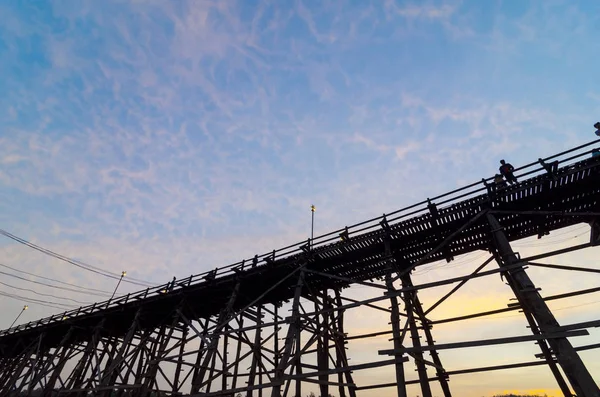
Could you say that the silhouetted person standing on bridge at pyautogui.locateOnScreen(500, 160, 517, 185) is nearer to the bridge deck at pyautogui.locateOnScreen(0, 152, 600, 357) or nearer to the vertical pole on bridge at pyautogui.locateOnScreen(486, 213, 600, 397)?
the bridge deck at pyautogui.locateOnScreen(0, 152, 600, 357)

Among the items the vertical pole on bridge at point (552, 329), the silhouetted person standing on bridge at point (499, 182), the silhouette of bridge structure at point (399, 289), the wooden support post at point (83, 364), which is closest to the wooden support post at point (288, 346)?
the silhouette of bridge structure at point (399, 289)

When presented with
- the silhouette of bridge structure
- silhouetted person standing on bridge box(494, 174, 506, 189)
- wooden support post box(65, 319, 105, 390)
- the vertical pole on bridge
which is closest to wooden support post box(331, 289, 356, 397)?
the silhouette of bridge structure

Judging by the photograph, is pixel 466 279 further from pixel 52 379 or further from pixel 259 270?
pixel 52 379

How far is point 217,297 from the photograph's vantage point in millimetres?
17500

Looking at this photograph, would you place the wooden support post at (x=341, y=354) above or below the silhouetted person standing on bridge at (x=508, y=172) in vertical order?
below

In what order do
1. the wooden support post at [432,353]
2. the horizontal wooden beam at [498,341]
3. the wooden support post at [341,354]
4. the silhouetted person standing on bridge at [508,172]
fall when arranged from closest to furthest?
the horizontal wooden beam at [498,341] < the silhouetted person standing on bridge at [508,172] < the wooden support post at [432,353] < the wooden support post at [341,354]

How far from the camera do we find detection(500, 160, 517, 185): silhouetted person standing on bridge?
10.2 metres

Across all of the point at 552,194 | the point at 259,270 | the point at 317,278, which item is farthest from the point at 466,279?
the point at 259,270

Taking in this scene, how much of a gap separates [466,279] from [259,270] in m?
8.90

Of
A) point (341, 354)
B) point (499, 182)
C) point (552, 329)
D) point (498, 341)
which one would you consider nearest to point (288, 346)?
point (341, 354)

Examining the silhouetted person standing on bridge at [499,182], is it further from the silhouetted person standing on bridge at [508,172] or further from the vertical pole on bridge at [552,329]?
the vertical pole on bridge at [552,329]

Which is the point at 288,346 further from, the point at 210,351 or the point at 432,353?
the point at 432,353

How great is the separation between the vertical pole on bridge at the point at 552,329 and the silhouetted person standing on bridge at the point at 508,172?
5.94 ft

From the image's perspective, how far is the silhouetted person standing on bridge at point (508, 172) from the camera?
10.2 m
